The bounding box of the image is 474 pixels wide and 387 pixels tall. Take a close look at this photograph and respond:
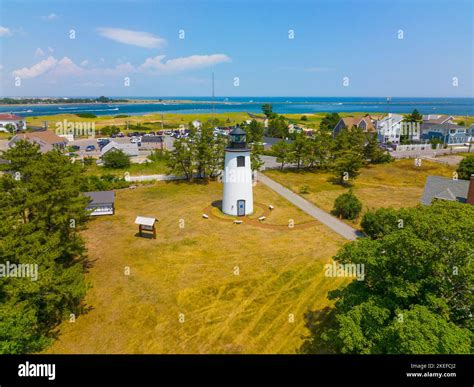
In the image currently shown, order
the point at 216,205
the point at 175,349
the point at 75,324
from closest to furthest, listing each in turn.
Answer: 1. the point at 175,349
2. the point at 75,324
3. the point at 216,205

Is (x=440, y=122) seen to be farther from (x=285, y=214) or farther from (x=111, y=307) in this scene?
(x=111, y=307)

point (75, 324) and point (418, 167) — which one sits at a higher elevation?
point (418, 167)

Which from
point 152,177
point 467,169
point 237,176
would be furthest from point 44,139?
point 467,169

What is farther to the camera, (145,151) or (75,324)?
(145,151)

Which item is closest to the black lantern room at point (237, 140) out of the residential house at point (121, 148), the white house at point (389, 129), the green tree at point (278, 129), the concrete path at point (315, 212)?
the concrete path at point (315, 212)

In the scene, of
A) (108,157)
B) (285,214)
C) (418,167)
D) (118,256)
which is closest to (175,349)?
(118,256)

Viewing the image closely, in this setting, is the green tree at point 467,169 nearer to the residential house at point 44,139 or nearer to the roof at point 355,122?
the roof at point 355,122
